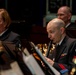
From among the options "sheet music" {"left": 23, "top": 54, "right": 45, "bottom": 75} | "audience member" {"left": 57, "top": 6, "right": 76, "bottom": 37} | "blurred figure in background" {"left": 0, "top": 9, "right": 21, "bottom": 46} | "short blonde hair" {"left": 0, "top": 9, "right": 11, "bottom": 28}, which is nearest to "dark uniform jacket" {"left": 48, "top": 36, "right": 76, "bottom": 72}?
"blurred figure in background" {"left": 0, "top": 9, "right": 21, "bottom": 46}

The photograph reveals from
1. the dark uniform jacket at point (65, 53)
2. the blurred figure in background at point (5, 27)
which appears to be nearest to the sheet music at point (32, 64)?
the dark uniform jacket at point (65, 53)

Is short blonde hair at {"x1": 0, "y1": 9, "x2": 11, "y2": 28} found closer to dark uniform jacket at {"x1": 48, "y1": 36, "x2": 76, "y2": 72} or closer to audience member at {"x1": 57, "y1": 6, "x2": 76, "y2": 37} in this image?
dark uniform jacket at {"x1": 48, "y1": 36, "x2": 76, "y2": 72}

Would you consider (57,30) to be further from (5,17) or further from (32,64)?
(32,64)

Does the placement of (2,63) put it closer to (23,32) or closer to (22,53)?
(22,53)

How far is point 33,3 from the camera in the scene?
10180mm

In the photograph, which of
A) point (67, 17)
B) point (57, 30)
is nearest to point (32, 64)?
point (57, 30)

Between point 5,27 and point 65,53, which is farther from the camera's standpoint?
point 5,27

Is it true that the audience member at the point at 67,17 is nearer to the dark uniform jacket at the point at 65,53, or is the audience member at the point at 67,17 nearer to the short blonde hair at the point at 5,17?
the short blonde hair at the point at 5,17

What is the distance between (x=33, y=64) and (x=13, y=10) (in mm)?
7368

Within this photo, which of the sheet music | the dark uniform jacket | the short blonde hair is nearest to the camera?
the sheet music

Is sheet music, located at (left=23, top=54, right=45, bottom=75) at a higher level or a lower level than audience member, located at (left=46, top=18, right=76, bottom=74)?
higher

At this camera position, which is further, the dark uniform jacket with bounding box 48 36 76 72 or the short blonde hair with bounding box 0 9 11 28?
the short blonde hair with bounding box 0 9 11 28

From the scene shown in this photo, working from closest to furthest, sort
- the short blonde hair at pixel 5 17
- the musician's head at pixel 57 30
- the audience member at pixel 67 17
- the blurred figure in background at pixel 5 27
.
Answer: the musician's head at pixel 57 30 → the blurred figure in background at pixel 5 27 → the short blonde hair at pixel 5 17 → the audience member at pixel 67 17

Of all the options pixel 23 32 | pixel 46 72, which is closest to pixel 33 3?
pixel 23 32
